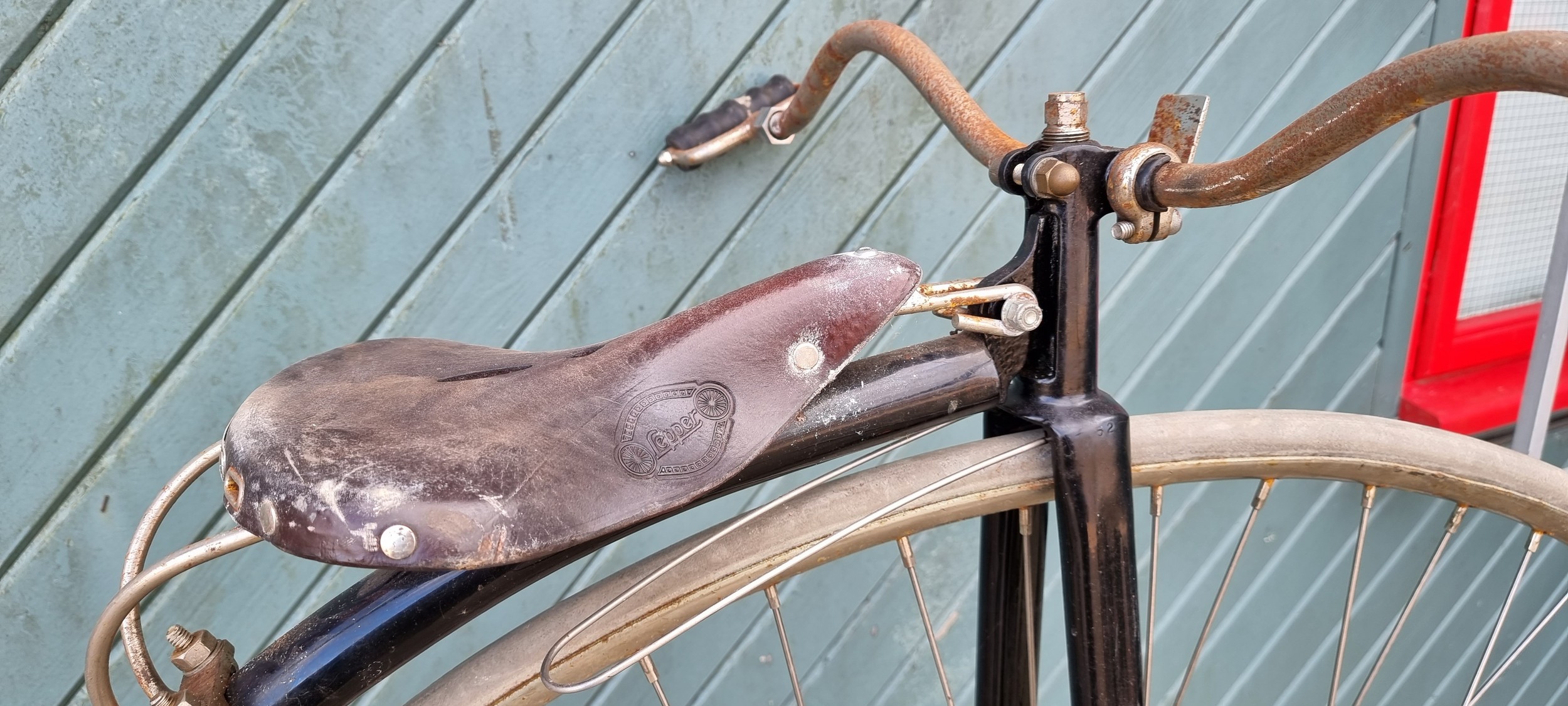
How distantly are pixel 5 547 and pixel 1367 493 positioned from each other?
1.05 meters

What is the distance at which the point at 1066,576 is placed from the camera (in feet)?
1.92

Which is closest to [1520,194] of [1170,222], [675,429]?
[1170,222]

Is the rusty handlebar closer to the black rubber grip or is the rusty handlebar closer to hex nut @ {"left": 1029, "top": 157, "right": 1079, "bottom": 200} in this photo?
hex nut @ {"left": 1029, "top": 157, "right": 1079, "bottom": 200}

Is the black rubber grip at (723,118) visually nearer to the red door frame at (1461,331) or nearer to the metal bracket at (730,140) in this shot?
the metal bracket at (730,140)

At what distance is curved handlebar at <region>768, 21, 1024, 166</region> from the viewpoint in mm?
574

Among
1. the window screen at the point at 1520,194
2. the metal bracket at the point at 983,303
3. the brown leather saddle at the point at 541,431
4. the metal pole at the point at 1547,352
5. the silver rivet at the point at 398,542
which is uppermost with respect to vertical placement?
the window screen at the point at 1520,194

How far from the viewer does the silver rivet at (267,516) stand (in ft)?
1.29

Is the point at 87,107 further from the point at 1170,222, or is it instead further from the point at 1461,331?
the point at 1461,331

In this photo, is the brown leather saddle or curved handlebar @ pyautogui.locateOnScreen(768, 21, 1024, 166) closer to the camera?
the brown leather saddle

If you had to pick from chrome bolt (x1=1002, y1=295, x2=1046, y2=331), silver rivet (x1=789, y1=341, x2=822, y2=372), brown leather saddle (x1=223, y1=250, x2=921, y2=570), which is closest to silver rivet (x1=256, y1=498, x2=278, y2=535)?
brown leather saddle (x1=223, y1=250, x2=921, y2=570)

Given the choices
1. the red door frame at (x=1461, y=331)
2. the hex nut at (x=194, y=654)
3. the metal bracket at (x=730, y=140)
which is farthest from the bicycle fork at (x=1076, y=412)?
Result: the red door frame at (x=1461, y=331)

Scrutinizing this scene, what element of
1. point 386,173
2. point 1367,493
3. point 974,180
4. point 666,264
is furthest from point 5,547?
point 1367,493

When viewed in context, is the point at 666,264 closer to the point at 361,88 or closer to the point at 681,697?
the point at 361,88

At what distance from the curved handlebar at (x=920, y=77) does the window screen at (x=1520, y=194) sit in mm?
905
